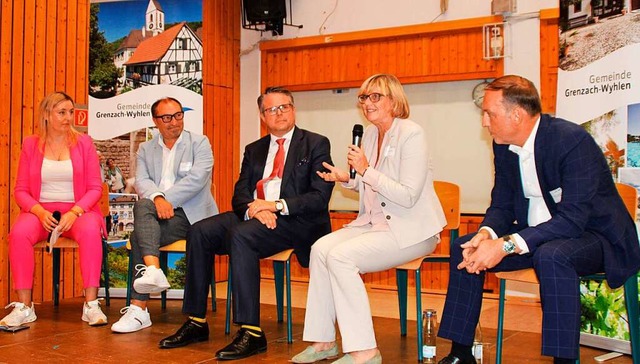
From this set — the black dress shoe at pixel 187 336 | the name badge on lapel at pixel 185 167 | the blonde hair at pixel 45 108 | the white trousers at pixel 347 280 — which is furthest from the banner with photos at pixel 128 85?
the white trousers at pixel 347 280

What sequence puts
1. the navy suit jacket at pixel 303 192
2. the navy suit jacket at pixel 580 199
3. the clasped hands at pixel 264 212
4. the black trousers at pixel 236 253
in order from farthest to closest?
the navy suit jacket at pixel 303 192
the clasped hands at pixel 264 212
the black trousers at pixel 236 253
the navy suit jacket at pixel 580 199

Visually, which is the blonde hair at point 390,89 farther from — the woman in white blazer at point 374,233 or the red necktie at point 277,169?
the red necktie at point 277,169

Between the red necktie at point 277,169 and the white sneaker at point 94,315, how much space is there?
4.13ft

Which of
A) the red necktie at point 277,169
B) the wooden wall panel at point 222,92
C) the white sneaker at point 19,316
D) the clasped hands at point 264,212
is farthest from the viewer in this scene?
the wooden wall panel at point 222,92

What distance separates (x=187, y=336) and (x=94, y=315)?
2.79ft

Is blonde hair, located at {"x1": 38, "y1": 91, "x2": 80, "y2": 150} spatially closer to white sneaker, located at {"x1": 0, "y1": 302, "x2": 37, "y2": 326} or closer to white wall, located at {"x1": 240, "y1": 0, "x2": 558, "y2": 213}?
white sneaker, located at {"x1": 0, "y1": 302, "x2": 37, "y2": 326}

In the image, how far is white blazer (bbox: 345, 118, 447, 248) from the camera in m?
3.31

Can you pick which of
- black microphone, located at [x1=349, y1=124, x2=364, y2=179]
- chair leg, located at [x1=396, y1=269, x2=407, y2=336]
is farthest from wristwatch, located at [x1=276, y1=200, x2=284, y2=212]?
chair leg, located at [x1=396, y1=269, x2=407, y2=336]

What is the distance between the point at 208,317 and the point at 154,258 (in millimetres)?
771

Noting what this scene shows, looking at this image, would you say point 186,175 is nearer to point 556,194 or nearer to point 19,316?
point 19,316

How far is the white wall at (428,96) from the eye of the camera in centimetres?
579

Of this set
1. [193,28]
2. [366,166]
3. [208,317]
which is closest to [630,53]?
[366,166]

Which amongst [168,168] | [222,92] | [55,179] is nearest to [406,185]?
[168,168]

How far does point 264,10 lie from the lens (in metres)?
6.58
